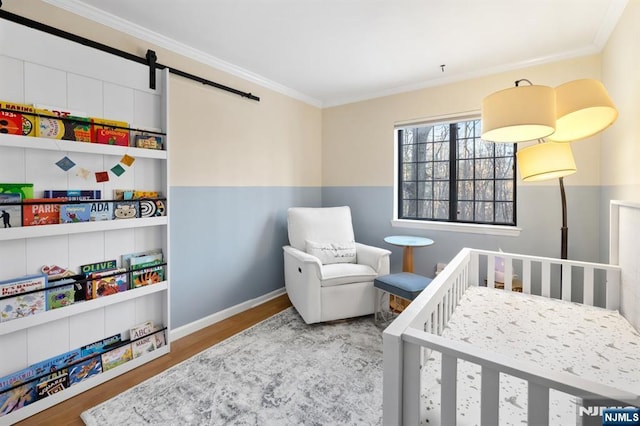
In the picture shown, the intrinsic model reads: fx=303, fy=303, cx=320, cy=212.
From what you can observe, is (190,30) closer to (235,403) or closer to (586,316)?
(235,403)

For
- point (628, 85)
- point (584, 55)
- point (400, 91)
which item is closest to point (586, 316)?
point (628, 85)

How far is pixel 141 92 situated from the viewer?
213 cm

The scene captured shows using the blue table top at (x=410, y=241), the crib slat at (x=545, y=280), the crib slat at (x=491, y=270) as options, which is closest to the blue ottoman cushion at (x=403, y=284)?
the blue table top at (x=410, y=241)

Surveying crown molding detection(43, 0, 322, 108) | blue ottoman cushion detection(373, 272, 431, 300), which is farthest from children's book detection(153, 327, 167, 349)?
crown molding detection(43, 0, 322, 108)

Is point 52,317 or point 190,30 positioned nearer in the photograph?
point 52,317

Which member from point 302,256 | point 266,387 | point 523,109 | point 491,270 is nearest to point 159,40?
point 302,256

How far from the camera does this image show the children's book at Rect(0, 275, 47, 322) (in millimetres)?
1564

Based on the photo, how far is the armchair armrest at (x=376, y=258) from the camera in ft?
9.23

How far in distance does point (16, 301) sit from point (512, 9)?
10.9ft

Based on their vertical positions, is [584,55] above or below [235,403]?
above

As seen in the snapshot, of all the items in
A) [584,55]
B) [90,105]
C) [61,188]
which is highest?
[584,55]

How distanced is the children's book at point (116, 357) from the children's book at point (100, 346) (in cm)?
4

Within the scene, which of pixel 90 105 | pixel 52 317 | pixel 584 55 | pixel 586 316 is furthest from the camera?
pixel 584 55

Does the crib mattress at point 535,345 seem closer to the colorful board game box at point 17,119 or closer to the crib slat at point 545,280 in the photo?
the crib slat at point 545,280
